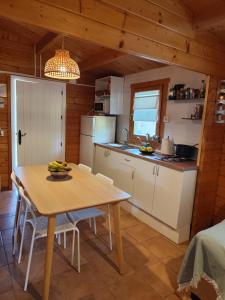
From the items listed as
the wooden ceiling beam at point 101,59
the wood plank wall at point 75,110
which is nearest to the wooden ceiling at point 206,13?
the wooden ceiling beam at point 101,59

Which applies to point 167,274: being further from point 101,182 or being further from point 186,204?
point 101,182

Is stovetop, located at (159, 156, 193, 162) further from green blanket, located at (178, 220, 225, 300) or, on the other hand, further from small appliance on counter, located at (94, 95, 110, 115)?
small appliance on counter, located at (94, 95, 110, 115)

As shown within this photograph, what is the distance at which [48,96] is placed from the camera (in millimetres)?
4039

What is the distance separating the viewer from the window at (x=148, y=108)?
3.42 m

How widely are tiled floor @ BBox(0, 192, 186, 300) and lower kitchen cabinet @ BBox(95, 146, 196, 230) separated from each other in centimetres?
32

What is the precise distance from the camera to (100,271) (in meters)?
2.02

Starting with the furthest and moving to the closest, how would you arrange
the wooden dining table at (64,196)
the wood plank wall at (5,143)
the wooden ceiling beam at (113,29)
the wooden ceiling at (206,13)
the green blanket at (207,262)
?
the wood plank wall at (5,143) → the wooden ceiling at (206,13) → the wooden dining table at (64,196) → the green blanket at (207,262) → the wooden ceiling beam at (113,29)

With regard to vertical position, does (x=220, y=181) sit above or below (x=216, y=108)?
below

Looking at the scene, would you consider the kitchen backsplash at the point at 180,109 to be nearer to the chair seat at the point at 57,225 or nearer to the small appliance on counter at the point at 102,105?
the small appliance on counter at the point at 102,105

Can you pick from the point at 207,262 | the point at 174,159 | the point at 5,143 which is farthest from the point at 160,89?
the point at 5,143

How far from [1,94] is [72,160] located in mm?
1793

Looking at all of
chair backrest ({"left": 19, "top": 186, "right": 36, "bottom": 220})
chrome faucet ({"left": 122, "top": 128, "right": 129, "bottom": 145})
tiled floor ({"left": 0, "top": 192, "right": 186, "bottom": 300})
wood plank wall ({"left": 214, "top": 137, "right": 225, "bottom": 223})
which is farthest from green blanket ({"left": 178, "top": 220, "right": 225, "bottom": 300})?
chrome faucet ({"left": 122, "top": 128, "right": 129, "bottom": 145})

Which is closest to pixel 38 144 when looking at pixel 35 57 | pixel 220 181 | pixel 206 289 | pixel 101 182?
pixel 35 57

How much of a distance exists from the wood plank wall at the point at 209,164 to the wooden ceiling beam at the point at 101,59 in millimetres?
1311
